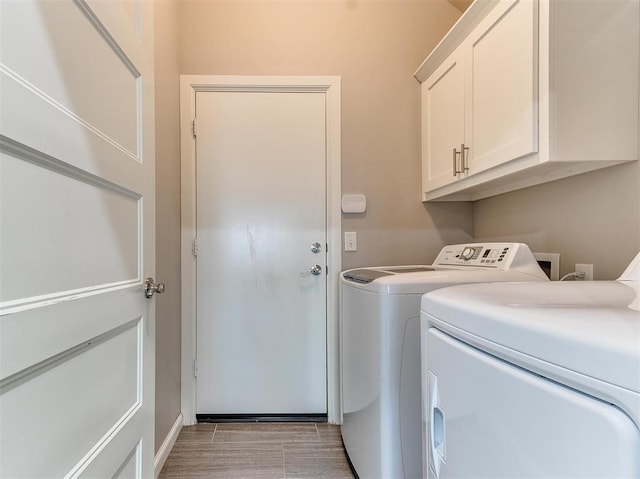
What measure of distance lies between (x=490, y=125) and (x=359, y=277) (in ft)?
2.72

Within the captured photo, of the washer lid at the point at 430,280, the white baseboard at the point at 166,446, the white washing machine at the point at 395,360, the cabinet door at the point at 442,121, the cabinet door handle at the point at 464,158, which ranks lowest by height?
the white baseboard at the point at 166,446

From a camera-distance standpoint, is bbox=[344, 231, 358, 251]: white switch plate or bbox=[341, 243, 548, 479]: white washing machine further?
bbox=[344, 231, 358, 251]: white switch plate

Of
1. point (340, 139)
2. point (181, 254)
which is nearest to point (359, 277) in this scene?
point (340, 139)

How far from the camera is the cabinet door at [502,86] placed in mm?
1191

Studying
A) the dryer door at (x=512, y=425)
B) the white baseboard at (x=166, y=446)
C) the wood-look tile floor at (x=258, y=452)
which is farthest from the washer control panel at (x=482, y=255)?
the white baseboard at (x=166, y=446)

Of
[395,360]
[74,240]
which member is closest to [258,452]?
[395,360]

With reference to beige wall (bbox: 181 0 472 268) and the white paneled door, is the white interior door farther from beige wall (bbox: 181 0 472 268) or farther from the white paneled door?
the white paneled door

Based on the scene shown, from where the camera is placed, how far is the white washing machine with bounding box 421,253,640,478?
0.39 meters

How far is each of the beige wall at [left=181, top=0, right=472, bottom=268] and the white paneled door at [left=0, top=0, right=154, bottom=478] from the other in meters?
1.13

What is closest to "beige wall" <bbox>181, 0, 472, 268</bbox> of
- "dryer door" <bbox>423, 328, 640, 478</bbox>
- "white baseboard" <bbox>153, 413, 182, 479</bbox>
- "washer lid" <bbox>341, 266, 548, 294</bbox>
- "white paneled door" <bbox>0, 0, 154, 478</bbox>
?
"washer lid" <bbox>341, 266, 548, 294</bbox>

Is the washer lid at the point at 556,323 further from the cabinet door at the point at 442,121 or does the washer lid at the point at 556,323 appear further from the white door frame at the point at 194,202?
the white door frame at the point at 194,202

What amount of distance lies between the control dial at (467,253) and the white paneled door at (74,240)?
139cm

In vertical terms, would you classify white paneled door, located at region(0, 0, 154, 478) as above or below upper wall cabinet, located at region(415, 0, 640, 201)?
below

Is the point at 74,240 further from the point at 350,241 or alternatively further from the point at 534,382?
the point at 350,241
